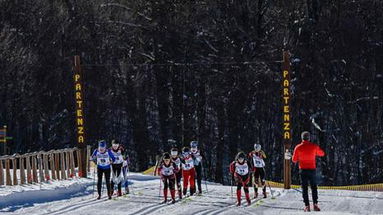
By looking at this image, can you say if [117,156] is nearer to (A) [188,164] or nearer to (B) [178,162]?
(B) [178,162]

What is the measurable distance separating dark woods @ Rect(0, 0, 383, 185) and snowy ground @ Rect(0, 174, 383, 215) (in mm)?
20291

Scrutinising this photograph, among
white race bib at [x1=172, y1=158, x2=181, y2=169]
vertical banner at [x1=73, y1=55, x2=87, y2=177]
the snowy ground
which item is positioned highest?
vertical banner at [x1=73, y1=55, x2=87, y2=177]

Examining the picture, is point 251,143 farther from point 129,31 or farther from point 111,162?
point 111,162

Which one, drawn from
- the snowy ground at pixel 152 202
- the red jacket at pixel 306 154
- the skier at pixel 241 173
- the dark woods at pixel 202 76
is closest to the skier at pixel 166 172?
the snowy ground at pixel 152 202

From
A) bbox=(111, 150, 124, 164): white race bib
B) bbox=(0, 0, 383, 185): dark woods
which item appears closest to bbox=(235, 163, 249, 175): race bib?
bbox=(111, 150, 124, 164): white race bib

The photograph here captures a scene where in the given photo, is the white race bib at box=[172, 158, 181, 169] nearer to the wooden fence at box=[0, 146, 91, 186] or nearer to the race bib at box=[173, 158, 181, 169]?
the race bib at box=[173, 158, 181, 169]

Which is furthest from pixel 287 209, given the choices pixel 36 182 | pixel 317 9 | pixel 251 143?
pixel 251 143

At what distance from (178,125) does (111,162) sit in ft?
89.5

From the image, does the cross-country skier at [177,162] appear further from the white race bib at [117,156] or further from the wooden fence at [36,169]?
the wooden fence at [36,169]

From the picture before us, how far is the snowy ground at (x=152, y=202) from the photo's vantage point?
68.6 feet

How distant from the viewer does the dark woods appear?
45562 mm

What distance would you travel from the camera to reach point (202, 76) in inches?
1996

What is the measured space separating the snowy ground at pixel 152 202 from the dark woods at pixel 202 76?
2029cm

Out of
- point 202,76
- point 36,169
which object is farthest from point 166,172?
point 202,76
